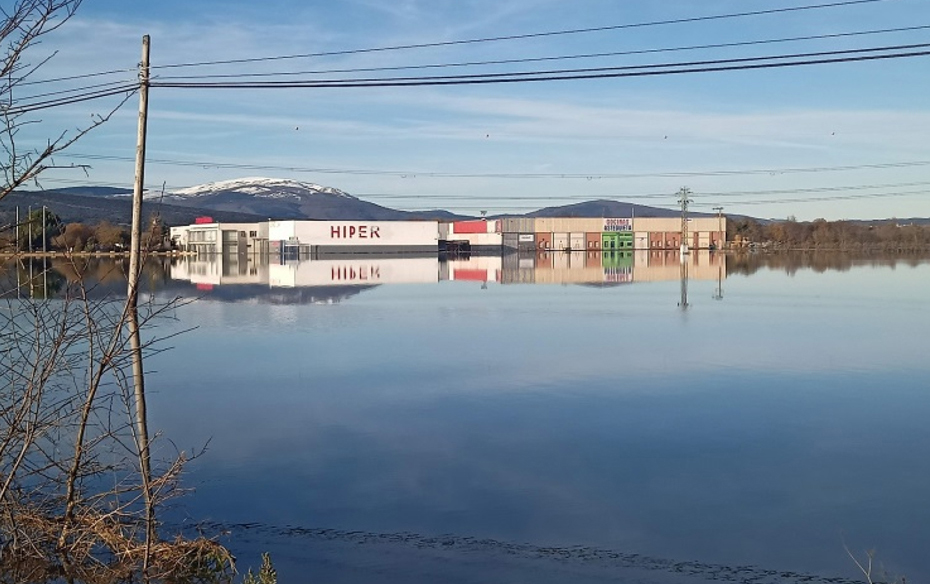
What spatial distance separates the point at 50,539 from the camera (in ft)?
21.2

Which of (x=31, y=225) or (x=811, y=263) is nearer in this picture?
(x=31, y=225)

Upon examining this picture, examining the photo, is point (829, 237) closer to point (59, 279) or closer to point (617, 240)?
point (617, 240)

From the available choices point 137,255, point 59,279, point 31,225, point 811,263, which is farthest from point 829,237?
point 31,225

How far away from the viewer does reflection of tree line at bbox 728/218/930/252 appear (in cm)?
9600

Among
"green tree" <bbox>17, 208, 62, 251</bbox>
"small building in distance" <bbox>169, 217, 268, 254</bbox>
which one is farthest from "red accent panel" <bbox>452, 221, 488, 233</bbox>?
"green tree" <bbox>17, 208, 62, 251</bbox>

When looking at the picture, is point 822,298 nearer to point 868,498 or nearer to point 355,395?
point 355,395

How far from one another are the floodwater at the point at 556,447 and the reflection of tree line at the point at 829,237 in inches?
3193

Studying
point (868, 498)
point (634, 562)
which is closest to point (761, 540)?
point (634, 562)

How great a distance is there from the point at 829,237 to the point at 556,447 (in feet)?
319

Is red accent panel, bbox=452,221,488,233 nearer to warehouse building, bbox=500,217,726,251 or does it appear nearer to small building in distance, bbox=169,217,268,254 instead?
warehouse building, bbox=500,217,726,251

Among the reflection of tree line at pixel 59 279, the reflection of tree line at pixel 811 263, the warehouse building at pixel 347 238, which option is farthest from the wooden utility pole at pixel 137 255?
the warehouse building at pixel 347 238

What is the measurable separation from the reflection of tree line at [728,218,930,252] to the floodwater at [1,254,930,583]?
8109cm

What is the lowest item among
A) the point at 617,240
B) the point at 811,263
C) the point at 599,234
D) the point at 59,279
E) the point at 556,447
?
the point at 556,447

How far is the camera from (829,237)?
9950cm
